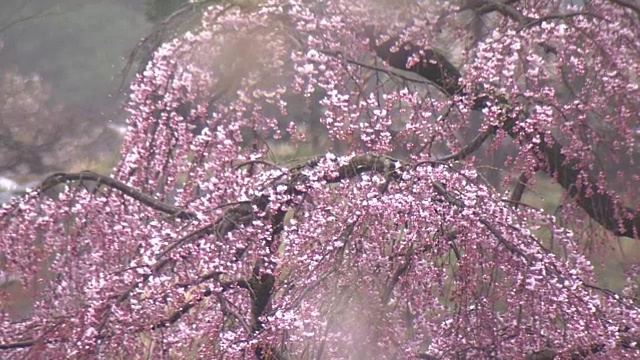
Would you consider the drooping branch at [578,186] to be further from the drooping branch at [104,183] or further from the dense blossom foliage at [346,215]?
the drooping branch at [104,183]

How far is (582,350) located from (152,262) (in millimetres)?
1642

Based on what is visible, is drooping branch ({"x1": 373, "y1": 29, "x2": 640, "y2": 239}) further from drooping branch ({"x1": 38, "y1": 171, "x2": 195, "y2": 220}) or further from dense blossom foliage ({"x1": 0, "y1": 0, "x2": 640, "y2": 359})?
drooping branch ({"x1": 38, "y1": 171, "x2": 195, "y2": 220})

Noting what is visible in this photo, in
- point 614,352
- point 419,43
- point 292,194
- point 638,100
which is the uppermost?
point 419,43

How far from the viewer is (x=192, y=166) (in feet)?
14.4

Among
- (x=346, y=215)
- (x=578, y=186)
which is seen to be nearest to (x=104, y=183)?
(x=346, y=215)

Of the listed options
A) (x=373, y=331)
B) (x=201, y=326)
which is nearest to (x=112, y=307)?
(x=201, y=326)

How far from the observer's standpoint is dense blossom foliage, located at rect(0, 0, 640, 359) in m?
2.96

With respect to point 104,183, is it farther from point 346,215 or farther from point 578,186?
point 578,186

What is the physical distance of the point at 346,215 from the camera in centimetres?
297

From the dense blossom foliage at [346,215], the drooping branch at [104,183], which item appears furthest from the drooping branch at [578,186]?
the drooping branch at [104,183]

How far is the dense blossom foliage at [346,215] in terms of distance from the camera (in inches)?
116

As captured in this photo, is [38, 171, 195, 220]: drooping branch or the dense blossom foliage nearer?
the dense blossom foliage

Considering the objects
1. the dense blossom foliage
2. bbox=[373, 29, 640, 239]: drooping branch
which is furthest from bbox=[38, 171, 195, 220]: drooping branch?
bbox=[373, 29, 640, 239]: drooping branch

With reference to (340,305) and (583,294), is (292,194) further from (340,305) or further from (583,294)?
(583,294)
